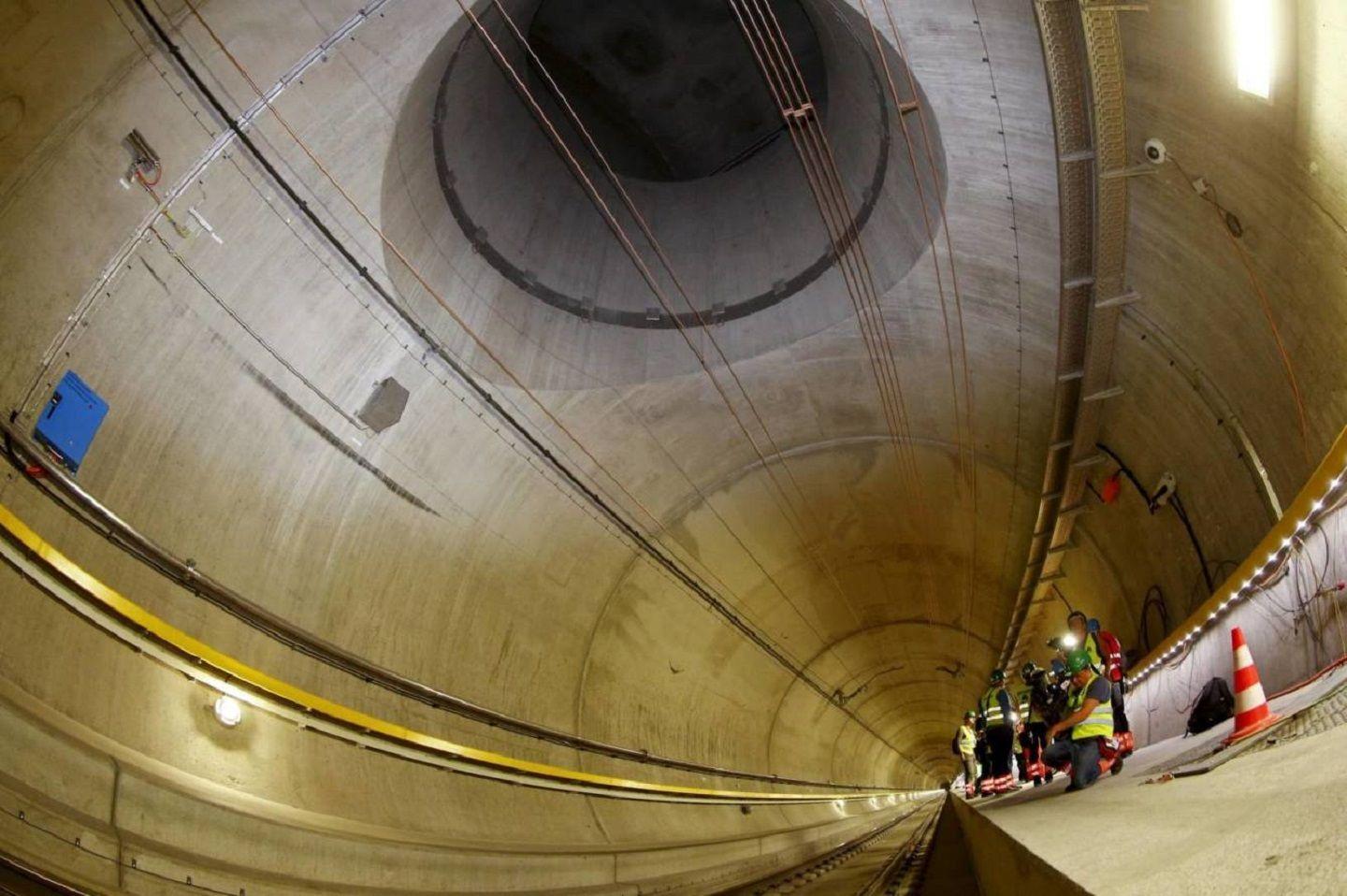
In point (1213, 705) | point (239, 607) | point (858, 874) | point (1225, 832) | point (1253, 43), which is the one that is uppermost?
point (1253, 43)

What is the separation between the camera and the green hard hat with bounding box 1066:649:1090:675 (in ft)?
18.8

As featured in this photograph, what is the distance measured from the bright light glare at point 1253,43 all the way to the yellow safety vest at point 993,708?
6.39 metres

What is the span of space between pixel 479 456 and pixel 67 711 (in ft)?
12.6

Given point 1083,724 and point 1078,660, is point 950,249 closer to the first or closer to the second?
point 1078,660

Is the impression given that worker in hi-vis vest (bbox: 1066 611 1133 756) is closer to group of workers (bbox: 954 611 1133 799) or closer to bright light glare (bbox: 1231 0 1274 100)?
group of workers (bbox: 954 611 1133 799)

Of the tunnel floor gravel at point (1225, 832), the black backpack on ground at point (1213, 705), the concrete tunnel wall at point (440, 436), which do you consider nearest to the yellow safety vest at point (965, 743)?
the concrete tunnel wall at point (440, 436)

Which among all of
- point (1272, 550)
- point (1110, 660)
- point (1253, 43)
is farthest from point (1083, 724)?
point (1253, 43)

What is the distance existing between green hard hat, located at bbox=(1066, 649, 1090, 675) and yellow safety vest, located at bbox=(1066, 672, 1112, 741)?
0.25 feet

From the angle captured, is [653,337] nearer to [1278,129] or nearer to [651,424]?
[651,424]

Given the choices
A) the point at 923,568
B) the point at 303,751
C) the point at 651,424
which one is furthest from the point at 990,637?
the point at 303,751

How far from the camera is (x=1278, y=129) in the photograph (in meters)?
4.94

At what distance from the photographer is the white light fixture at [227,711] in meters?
5.84

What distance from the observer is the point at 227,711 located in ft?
19.3

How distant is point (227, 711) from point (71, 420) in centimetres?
179
